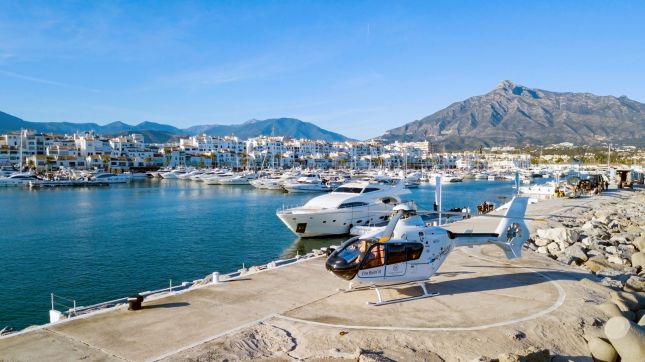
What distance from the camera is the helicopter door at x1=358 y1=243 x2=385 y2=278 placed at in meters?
11.3

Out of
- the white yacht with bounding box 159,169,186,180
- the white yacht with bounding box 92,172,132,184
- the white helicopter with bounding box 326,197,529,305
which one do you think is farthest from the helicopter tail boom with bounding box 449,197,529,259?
the white yacht with bounding box 159,169,186,180

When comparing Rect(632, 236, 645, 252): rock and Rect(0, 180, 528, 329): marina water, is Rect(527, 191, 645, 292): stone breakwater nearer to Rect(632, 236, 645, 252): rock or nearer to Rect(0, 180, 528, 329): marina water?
Rect(632, 236, 645, 252): rock

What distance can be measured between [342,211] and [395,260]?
18352mm

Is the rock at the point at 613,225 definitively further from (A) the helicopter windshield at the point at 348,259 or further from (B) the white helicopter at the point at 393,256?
(A) the helicopter windshield at the point at 348,259

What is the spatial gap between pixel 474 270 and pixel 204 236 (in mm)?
21521

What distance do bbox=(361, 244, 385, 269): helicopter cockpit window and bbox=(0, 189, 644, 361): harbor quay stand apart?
1.03 m

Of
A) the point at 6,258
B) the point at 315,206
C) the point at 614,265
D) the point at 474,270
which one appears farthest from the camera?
the point at 315,206

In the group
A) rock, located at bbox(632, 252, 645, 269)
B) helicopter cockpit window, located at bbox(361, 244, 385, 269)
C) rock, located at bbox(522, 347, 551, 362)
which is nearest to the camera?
rock, located at bbox(522, 347, 551, 362)

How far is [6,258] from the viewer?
25234 mm

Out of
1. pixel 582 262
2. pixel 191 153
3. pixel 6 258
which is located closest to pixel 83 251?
pixel 6 258

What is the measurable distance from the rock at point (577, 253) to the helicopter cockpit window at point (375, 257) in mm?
12029

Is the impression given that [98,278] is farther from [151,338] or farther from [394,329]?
[394,329]

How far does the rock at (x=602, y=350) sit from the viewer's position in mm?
8703

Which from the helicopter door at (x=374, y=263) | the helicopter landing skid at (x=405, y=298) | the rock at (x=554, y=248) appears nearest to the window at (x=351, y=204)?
the rock at (x=554, y=248)
